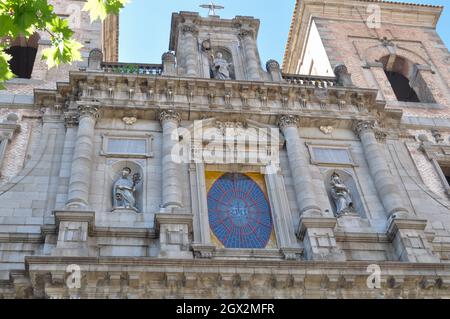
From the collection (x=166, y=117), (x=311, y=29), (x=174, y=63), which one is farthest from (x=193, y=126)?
(x=311, y=29)

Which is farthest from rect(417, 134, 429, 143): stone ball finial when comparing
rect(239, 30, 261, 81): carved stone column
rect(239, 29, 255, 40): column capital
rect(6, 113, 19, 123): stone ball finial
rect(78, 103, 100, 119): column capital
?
rect(6, 113, 19, 123): stone ball finial

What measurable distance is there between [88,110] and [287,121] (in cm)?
505

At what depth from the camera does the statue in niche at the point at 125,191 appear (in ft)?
48.9

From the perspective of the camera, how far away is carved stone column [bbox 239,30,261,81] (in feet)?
64.7

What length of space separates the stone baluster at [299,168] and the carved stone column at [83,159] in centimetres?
473

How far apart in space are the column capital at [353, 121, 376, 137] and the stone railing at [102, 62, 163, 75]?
221 inches

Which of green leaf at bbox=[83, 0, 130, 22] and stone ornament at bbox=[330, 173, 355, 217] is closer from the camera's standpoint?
green leaf at bbox=[83, 0, 130, 22]

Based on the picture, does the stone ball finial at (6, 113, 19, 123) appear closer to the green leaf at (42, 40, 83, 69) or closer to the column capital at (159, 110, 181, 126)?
the column capital at (159, 110, 181, 126)

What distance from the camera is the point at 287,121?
17.7m

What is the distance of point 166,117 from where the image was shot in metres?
17.2

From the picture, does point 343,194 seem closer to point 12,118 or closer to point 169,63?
point 169,63
